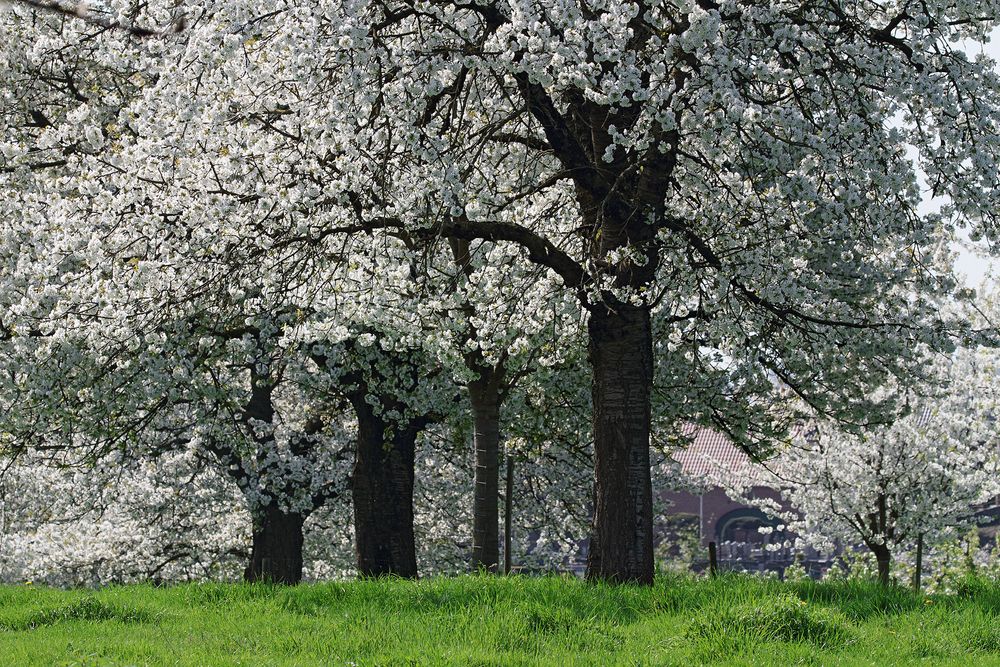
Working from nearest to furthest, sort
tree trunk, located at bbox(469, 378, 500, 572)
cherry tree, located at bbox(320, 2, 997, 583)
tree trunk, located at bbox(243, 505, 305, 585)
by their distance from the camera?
1. cherry tree, located at bbox(320, 2, 997, 583)
2. tree trunk, located at bbox(469, 378, 500, 572)
3. tree trunk, located at bbox(243, 505, 305, 585)

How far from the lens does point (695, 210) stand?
12961 mm

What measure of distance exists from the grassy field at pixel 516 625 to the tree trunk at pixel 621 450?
3.28ft

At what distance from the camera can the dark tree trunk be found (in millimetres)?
18875

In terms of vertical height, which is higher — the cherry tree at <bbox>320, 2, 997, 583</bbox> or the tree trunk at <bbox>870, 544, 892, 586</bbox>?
the cherry tree at <bbox>320, 2, 997, 583</bbox>

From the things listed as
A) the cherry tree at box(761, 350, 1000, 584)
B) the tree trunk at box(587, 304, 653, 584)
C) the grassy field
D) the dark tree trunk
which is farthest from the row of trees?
the cherry tree at box(761, 350, 1000, 584)

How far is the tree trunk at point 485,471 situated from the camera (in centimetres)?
1675

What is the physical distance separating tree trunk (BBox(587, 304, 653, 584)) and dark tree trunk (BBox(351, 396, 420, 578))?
23.6 feet

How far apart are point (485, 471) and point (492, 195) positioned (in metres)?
5.49

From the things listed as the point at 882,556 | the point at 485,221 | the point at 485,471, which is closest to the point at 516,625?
the point at 485,221

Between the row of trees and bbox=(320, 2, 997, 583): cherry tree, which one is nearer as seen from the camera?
bbox=(320, 2, 997, 583): cherry tree

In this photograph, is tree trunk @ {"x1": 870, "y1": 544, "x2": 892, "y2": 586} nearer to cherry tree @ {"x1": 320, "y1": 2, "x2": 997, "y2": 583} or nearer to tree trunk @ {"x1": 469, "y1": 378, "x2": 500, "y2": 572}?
tree trunk @ {"x1": 469, "y1": 378, "x2": 500, "y2": 572}

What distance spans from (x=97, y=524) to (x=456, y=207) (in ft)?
65.2

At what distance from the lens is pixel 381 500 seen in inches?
747

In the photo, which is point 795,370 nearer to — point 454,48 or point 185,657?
point 454,48
